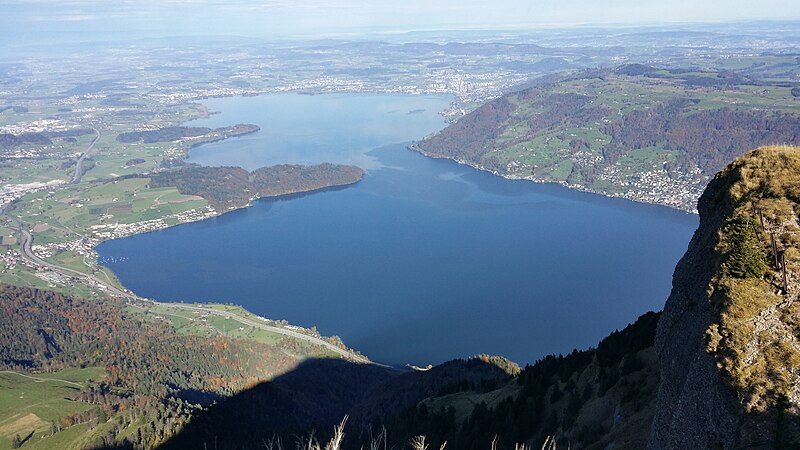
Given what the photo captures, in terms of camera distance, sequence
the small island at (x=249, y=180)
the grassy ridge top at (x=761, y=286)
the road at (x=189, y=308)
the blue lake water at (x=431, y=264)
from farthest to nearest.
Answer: the small island at (x=249, y=180), the blue lake water at (x=431, y=264), the road at (x=189, y=308), the grassy ridge top at (x=761, y=286)

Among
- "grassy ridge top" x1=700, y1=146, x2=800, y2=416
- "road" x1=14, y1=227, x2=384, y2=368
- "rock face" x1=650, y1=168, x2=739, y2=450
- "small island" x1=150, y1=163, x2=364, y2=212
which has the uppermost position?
"grassy ridge top" x1=700, y1=146, x2=800, y2=416

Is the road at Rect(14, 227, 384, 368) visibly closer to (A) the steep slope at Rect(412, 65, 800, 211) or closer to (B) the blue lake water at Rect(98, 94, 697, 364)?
(B) the blue lake water at Rect(98, 94, 697, 364)

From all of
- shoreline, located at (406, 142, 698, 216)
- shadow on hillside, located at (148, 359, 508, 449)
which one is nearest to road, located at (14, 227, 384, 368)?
shadow on hillside, located at (148, 359, 508, 449)

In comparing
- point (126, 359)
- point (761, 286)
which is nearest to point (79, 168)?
point (126, 359)

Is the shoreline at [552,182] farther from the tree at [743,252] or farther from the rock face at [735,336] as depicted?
the tree at [743,252]

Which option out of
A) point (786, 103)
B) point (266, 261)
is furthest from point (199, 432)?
point (786, 103)

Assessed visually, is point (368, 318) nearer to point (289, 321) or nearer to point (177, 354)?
point (289, 321)

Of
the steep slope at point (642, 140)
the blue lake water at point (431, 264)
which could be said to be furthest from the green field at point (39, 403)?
the steep slope at point (642, 140)
